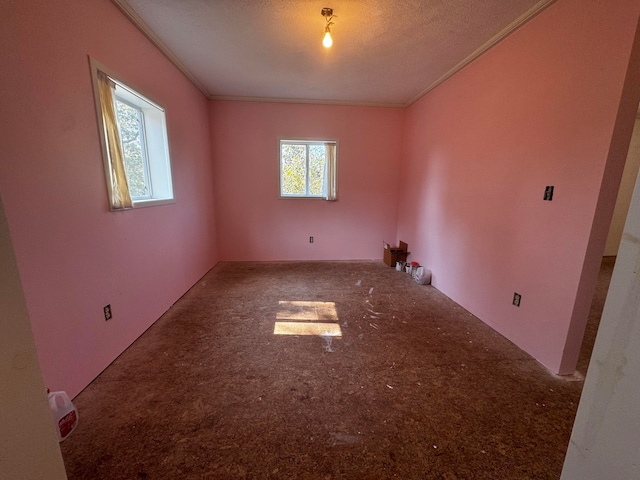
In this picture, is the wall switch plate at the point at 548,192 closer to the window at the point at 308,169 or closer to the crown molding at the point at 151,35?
the window at the point at 308,169

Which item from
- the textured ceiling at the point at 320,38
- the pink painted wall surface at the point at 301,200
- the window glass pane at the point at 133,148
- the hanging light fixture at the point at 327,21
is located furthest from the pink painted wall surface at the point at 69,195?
the pink painted wall surface at the point at 301,200

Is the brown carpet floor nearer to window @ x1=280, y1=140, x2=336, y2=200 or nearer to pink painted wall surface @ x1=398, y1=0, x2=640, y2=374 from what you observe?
pink painted wall surface @ x1=398, y1=0, x2=640, y2=374

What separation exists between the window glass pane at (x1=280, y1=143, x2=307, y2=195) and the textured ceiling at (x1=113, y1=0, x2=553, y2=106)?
1022mm

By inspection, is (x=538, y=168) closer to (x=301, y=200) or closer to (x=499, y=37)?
(x=499, y=37)

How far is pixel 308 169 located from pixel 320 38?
7.19 ft

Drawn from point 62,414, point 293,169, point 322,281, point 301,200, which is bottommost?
point 322,281

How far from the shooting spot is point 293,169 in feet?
14.6

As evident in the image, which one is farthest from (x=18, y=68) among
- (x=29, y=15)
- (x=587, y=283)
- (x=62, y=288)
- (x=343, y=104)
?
(x=343, y=104)

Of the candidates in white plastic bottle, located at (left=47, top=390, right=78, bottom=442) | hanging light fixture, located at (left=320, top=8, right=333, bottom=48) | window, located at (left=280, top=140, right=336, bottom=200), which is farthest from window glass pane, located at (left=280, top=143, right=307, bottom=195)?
white plastic bottle, located at (left=47, top=390, right=78, bottom=442)

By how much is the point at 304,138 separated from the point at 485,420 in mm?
4048

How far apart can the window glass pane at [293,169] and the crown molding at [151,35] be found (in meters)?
1.58

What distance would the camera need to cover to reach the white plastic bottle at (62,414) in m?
1.29

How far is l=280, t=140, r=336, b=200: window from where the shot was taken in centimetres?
432

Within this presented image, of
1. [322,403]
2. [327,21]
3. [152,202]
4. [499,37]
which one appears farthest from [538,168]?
[152,202]
